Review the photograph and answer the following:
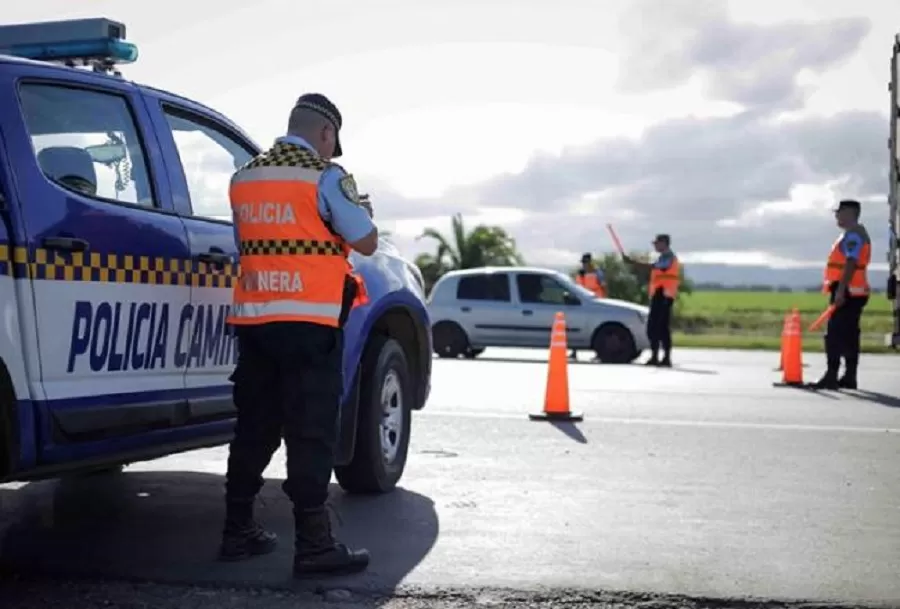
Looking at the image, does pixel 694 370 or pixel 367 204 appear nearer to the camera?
pixel 367 204

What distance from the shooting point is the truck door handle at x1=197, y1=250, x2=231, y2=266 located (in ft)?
19.2

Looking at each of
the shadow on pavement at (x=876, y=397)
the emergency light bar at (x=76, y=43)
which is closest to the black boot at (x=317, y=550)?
the emergency light bar at (x=76, y=43)

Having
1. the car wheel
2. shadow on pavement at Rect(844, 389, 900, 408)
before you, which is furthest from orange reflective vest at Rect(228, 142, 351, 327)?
the car wheel

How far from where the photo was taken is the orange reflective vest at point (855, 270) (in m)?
14.3

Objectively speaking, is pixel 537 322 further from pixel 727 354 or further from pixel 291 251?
pixel 291 251

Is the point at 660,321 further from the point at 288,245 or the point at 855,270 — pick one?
the point at 288,245

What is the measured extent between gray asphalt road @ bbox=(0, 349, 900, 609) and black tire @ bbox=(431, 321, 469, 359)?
11196mm

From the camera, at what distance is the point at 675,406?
41.4ft

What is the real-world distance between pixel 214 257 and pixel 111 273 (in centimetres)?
80

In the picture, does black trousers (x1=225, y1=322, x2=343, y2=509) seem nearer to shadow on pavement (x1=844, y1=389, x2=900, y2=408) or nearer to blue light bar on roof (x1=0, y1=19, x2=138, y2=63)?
blue light bar on roof (x1=0, y1=19, x2=138, y2=63)

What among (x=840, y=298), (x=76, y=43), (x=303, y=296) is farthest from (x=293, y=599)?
(x=840, y=298)

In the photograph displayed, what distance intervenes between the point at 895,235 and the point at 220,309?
10.1 meters

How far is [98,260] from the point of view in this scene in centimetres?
510

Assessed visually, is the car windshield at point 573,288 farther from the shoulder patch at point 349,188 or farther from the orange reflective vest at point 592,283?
the shoulder patch at point 349,188
